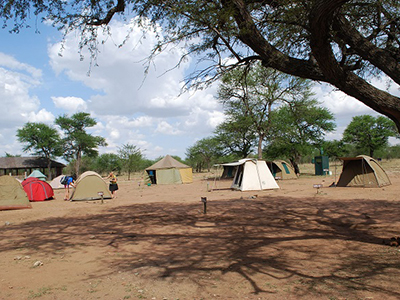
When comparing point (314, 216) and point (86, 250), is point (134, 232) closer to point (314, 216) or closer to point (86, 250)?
point (86, 250)

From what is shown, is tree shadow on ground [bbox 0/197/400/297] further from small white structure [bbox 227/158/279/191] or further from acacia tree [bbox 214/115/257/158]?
A: acacia tree [bbox 214/115/257/158]

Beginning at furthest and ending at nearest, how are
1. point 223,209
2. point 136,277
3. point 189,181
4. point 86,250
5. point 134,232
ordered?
point 189,181 < point 223,209 < point 134,232 < point 86,250 < point 136,277

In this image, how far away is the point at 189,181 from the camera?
2925 cm

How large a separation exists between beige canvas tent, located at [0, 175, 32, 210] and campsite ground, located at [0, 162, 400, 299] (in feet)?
9.95

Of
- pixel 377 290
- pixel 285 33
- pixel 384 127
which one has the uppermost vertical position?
pixel 384 127

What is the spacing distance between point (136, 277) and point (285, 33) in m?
5.90

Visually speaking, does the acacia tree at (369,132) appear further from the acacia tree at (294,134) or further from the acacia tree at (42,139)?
the acacia tree at (42,139)

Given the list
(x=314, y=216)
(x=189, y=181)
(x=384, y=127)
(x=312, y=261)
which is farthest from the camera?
(x=384, y=127)

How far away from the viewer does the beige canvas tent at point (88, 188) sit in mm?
15438

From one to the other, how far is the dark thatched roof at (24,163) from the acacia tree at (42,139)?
832 mm

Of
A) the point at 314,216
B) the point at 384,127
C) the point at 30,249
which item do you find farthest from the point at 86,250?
the point at 384,127

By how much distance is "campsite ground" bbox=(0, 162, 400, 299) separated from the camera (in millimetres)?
4027

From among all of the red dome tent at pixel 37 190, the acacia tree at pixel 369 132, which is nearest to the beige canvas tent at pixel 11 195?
the red dome tent at pixel 37 190

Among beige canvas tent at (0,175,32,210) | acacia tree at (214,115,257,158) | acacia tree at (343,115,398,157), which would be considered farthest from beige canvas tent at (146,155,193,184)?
acacia tree at (343,115,398,157)
